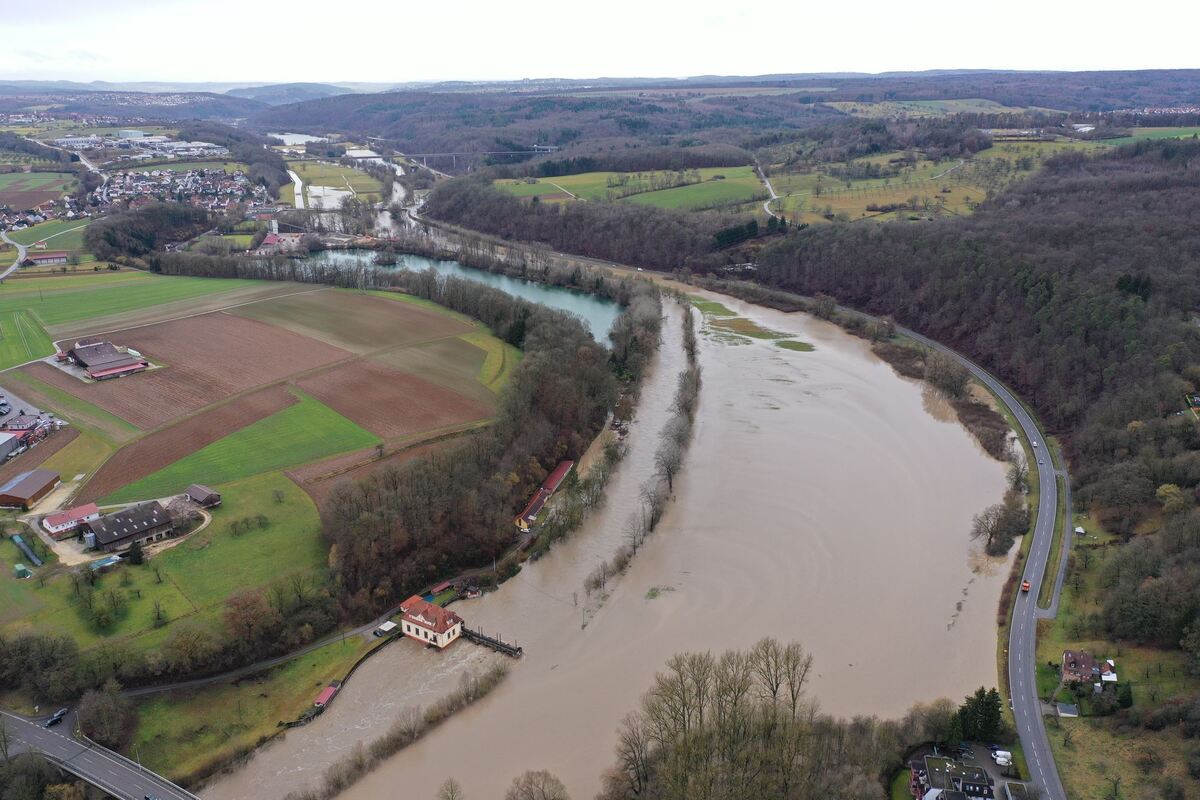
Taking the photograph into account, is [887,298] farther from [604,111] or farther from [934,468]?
[604,111]

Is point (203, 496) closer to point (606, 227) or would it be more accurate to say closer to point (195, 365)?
point (195, 365)

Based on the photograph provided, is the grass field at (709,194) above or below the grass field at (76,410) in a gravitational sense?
above

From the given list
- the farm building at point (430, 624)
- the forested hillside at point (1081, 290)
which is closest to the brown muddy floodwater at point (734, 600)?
the farm building at point (430, 624)

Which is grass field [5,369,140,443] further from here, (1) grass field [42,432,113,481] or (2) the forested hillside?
(2) the forested hillside

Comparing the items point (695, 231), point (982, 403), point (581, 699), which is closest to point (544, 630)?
point (581, 699)

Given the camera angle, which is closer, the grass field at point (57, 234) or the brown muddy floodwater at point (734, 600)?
the brown muddy floodwater at point (734, 600)

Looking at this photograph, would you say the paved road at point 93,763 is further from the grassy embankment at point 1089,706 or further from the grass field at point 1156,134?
the grass field at point 1156,134

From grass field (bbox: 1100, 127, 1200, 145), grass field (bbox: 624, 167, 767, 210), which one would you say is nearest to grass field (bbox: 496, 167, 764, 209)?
grass field (bbox: 624, 167, 767, 210)
